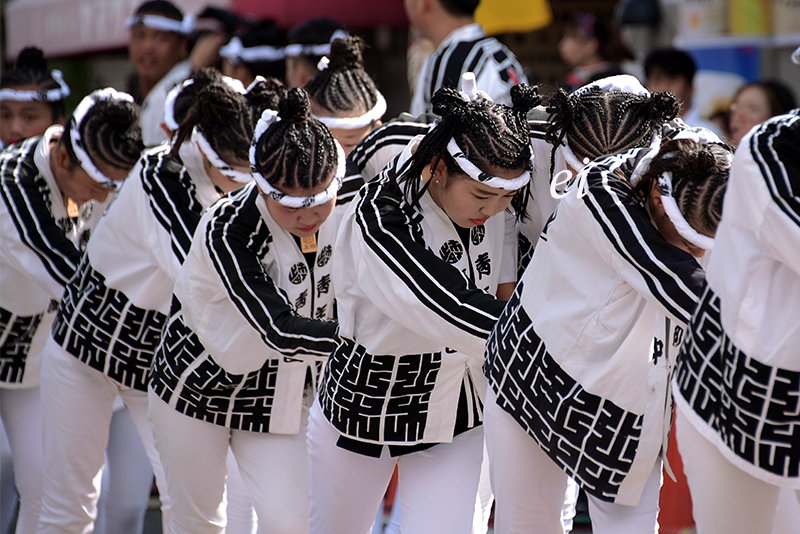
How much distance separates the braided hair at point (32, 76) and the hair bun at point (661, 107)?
3656 mm

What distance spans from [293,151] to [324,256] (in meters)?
0.42

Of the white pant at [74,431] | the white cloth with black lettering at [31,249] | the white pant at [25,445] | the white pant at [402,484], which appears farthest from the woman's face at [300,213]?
the white pant at [25,445]

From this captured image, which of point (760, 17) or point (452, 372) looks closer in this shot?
point (452, 372)

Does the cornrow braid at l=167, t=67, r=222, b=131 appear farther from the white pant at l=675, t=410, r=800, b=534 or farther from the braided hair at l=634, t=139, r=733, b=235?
the white pant at l=675, t=410, r=800, b=534

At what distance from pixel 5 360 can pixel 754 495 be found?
3301 mm

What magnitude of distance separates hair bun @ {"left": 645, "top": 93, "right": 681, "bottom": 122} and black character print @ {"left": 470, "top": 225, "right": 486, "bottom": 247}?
571 millimetres

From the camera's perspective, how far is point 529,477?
9.00 ft

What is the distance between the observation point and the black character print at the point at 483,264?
9.70 ft

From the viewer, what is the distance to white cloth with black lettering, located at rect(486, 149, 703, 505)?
7.39 feet

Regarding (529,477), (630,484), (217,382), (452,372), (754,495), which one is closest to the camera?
(754,495)

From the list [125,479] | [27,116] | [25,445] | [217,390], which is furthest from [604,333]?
[27,116]

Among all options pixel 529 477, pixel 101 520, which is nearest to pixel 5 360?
pixel 101 520

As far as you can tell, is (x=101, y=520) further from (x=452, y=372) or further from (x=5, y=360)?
(x=452, y=372)

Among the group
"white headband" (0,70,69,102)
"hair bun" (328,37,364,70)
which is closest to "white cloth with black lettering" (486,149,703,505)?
"hair bun" (328,37,364,70)
